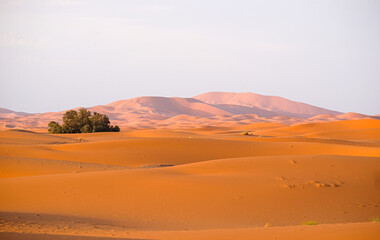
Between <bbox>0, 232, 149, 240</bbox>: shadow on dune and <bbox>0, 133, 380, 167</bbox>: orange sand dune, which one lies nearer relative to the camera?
<bbox>0, 232, 149, 240</bbox>: shadow on dune

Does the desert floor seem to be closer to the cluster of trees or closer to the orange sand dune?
the orange sand dune

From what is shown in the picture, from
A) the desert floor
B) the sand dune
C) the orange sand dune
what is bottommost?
the desert floor

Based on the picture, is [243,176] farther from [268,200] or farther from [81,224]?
[81,224]

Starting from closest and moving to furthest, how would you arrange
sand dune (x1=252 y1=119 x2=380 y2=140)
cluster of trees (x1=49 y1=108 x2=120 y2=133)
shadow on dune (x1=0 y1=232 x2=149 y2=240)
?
shadow on dune (x1=0 y1=232 x2=149 y2=240) < cluster of trees (x1=49 y1=108 x2=120 y2=133) < sand dune (x1=252 y1=119 x2=380 y2=140)

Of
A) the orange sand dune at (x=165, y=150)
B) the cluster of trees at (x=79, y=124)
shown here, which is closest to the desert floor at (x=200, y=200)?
the orange sand dune at (x=165, y=150)

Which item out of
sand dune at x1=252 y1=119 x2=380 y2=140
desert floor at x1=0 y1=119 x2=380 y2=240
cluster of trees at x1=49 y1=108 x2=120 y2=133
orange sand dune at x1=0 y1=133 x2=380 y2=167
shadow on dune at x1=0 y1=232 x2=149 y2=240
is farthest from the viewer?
sand dune at x1=252 y1=119 x2=380 y2=140

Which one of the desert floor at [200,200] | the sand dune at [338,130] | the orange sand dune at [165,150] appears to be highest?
the sand dune at [338,130]

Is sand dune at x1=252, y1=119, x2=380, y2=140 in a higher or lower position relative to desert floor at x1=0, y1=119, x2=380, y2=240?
higher

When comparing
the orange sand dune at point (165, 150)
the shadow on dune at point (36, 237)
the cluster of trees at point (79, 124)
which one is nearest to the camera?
the shadow on dune at point (36, 237)

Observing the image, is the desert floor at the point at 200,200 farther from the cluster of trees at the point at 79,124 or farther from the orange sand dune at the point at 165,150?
the cluster of trees at the point at 79,124

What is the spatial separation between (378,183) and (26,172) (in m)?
11.0

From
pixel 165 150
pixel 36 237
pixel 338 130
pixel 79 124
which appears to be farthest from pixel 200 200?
pixel 338 130

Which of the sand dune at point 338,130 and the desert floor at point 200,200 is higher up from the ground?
the sand dune at point 338,130

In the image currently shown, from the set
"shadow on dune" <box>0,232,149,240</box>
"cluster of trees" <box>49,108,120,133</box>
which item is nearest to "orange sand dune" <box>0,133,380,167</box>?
"shadow on dune" <box>0,232,149,240</box>
